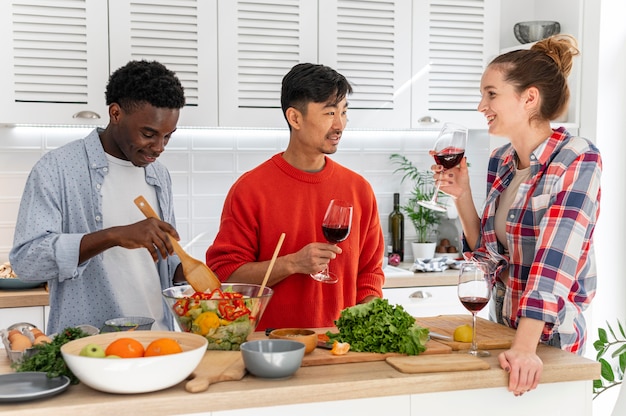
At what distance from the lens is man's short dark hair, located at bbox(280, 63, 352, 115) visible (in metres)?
2.48

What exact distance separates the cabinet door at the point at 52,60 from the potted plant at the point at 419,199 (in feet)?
6.11

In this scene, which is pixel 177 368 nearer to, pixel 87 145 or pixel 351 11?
pixel 87 145

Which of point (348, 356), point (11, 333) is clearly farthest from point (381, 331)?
point (11, 333)

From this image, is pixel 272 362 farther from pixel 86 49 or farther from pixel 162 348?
pixel 86 49

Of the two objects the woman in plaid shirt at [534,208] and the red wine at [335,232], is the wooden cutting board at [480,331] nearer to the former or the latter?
the woman in plaid shirt at [534,208]

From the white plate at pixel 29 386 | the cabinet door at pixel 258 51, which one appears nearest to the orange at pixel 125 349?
the white plate at pixel 29 386

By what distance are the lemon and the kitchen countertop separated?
90 mm

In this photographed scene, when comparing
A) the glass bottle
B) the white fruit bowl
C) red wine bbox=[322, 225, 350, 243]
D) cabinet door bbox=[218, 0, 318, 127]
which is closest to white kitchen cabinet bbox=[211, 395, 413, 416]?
the white fruit bowl

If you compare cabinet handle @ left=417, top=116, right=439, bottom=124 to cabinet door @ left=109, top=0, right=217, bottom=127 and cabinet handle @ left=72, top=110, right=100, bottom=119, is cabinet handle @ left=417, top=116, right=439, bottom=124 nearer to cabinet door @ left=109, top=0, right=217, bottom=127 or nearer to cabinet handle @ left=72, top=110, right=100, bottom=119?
cabinet door @ left=109, top=0, right=217, bottom=127

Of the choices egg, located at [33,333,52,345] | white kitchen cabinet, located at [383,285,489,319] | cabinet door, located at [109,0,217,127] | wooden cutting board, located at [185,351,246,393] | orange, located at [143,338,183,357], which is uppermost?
cabinet door, located at [109,0,217,127]

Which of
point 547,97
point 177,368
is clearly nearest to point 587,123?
point 547,97

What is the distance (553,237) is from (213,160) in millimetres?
2510

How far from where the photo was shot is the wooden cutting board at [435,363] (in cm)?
178

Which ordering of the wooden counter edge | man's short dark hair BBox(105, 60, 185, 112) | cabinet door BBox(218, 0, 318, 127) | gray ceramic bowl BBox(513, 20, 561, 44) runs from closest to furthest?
man's short dark hair BBox(105, 60, 185, 112), the wooden counter edge, cabinet door BBox(218, 0, 318, 127), gray ceramic bowl BBox(513, 20, 561, 44)
